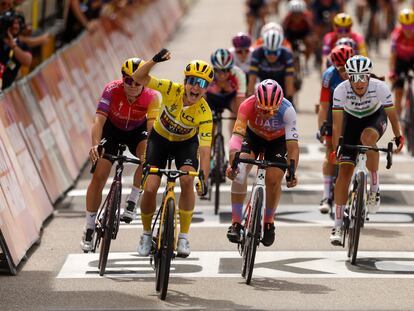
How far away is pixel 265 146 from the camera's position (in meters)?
14.4

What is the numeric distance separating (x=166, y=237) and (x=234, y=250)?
103 inches

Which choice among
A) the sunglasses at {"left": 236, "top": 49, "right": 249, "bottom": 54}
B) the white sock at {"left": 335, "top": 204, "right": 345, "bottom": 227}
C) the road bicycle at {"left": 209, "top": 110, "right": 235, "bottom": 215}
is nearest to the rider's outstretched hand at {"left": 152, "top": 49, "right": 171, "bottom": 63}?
the white sock at {"left": 335, "top": 204, "right": 345, "bottom": 227}

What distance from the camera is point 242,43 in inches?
804

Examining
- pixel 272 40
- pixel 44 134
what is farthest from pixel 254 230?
pixel 272 40

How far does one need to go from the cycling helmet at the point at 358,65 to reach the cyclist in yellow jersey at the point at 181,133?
184 cm

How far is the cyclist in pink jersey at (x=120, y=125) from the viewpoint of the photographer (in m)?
14.1

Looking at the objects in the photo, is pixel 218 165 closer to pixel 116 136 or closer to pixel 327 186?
pixel 327 186

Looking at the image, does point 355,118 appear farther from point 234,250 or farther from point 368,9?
point 368,9

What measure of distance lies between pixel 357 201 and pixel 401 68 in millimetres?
8540

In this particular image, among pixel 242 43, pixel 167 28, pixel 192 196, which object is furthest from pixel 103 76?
pixel 167 28

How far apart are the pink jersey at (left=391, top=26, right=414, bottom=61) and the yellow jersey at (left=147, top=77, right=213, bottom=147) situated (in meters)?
9.26

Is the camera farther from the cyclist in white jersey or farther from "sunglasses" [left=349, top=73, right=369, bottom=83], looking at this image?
"sunglasses" [left=349, top=73, right=369, bottom=83]

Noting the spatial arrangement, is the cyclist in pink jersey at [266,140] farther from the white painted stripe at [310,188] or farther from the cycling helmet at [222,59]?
the white painted stripe at [310,188]

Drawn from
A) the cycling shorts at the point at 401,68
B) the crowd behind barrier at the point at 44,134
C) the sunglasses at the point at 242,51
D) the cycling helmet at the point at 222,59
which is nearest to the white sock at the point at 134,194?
the crowd behind barrier at the point at 44,134
